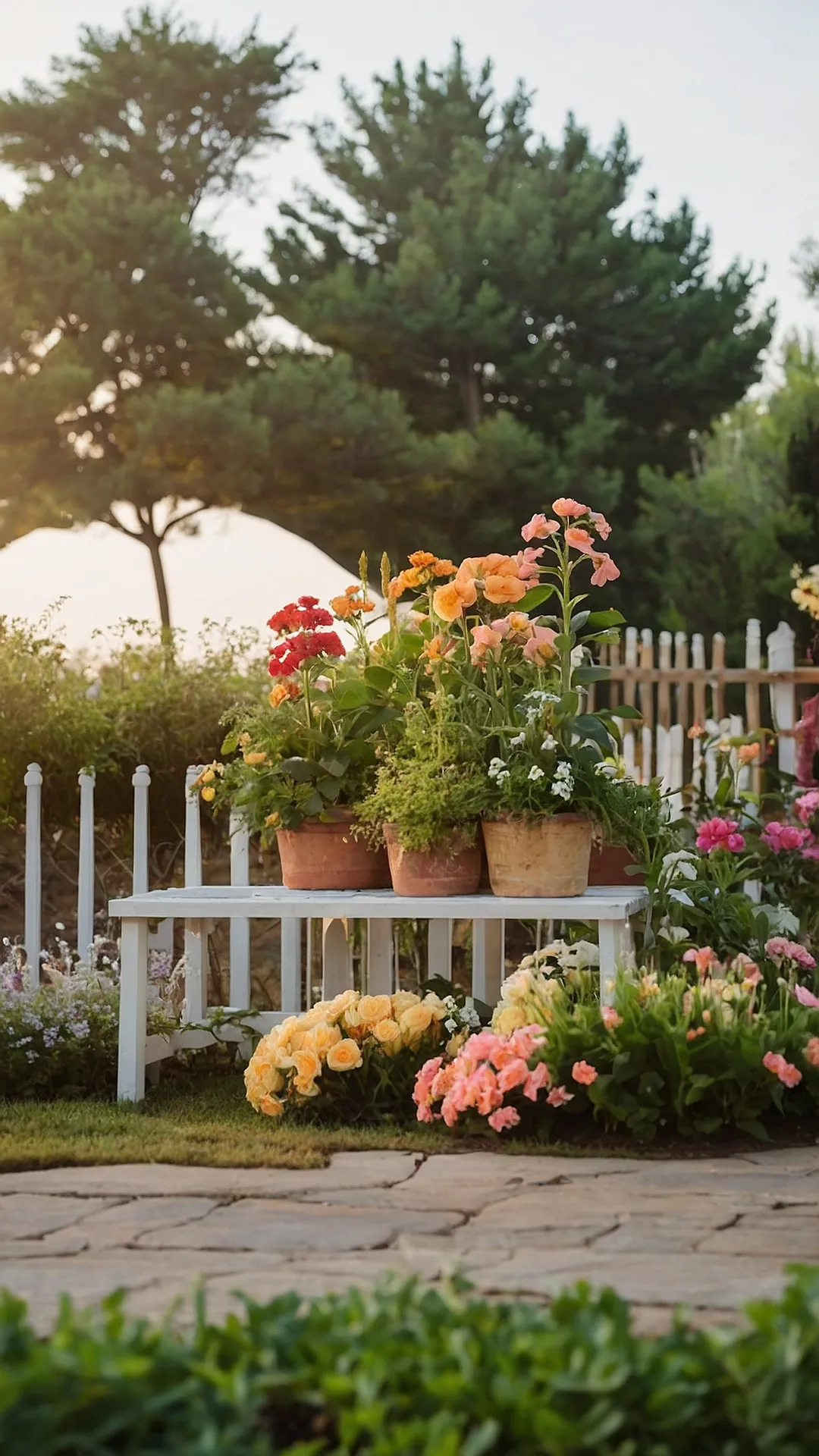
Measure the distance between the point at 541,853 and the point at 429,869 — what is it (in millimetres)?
328

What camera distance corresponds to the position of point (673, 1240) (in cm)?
289

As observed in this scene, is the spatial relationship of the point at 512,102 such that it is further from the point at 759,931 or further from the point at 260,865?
the point at 759,931

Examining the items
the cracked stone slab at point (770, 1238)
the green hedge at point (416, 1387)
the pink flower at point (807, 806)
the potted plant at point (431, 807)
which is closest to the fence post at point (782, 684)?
the pink flower at point (807, 806)

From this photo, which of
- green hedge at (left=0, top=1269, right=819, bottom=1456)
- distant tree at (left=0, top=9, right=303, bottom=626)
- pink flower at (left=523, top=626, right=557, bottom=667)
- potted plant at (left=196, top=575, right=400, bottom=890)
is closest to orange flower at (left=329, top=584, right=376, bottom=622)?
potted plant at (left=196, top=575, right=400, bottom=890)

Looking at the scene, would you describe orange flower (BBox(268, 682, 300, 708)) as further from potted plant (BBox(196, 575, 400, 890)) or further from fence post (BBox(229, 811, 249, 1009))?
fence post (BBox(229, 811, 249, 1009))

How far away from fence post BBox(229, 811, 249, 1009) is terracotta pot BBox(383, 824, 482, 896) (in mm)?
906

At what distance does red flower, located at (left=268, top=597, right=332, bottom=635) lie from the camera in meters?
4.79

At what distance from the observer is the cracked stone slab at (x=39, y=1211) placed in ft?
10.1

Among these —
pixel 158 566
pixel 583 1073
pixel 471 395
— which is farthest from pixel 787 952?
pixel 471 395

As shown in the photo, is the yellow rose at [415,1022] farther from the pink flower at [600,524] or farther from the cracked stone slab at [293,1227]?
the pink flower at [600,524]

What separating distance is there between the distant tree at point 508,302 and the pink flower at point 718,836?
10.8 m

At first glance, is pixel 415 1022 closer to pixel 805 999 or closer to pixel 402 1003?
pixel 402 1003

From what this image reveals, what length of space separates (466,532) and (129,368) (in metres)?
4.04

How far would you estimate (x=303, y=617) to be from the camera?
481 centimetres
